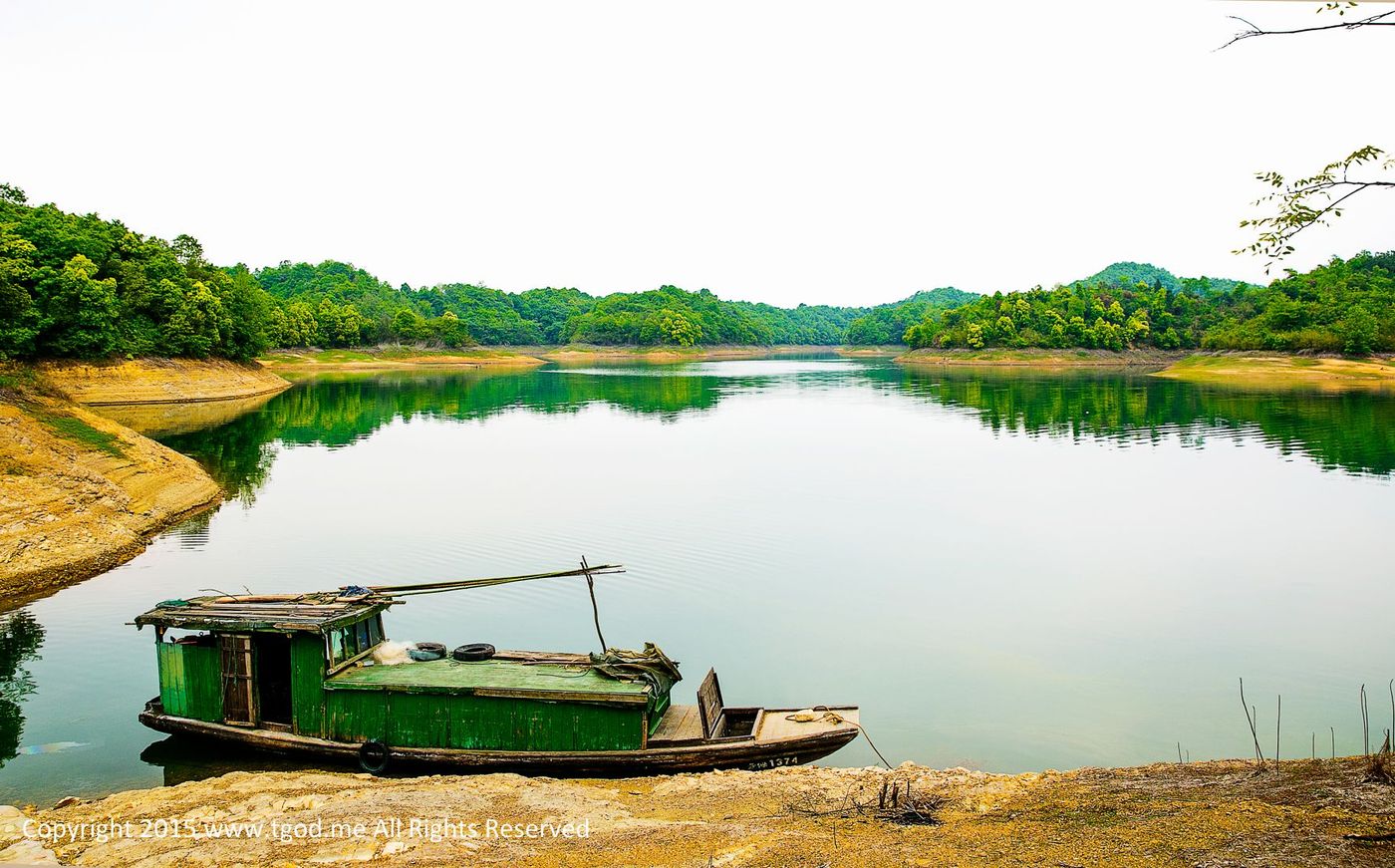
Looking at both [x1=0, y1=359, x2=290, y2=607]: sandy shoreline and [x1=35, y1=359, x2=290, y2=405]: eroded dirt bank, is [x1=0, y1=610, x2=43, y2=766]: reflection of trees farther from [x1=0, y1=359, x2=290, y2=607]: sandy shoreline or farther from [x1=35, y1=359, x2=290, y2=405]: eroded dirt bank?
[x1=35, y1=359, x2=290, y2=405]: eroded dirt bank

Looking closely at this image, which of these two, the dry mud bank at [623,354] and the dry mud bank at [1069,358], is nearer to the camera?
the dry mud bank at [1069,358]

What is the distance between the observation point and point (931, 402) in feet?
246

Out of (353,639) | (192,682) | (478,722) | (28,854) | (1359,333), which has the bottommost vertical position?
(478,722)

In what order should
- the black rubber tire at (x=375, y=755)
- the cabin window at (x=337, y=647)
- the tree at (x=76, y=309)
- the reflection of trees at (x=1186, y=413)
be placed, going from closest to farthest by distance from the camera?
the black rubber tire at (x=375, y=755) → the cabin window at (x=337, y=647) → the reflection of trees at (x=1186, y=413) → the tree at (x=76, y=309)

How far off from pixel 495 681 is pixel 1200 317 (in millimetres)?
151526

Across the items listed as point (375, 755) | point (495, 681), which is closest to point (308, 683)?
point (375, 755)

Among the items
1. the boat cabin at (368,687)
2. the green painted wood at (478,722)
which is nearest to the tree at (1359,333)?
the boat cabin at (368,687)

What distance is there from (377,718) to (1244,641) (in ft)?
54.2

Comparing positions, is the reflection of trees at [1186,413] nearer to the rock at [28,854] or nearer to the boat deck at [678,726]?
the boat deck at [678,726]

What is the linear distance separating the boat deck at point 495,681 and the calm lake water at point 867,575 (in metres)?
2.73

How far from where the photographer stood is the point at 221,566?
24.1m

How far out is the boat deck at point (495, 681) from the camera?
12.5 metres

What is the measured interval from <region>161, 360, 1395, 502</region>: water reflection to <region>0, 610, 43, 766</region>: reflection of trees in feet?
46.0

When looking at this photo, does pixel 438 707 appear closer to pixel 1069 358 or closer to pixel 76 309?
pixel 76 309
